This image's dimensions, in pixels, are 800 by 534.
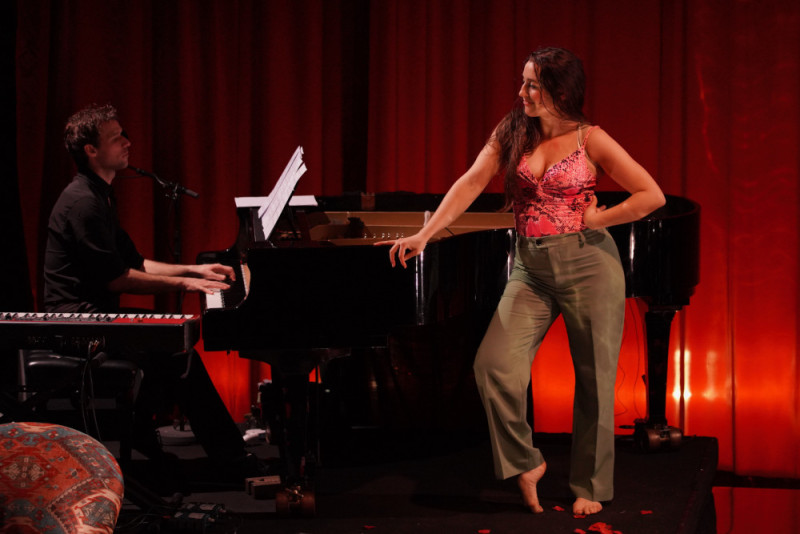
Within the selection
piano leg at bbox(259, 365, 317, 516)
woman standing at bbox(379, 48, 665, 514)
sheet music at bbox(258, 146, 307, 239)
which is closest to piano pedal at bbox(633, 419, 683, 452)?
woman standing at bbox(379, 48, 665, 514)

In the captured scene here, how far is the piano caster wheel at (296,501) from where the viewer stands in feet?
9.55

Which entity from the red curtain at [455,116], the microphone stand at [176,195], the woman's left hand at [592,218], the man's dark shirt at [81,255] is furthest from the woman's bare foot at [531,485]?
the microphone stand at [176,195]

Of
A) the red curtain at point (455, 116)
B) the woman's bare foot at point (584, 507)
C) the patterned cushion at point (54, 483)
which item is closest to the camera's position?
the patterned cushion at point (54, 483)

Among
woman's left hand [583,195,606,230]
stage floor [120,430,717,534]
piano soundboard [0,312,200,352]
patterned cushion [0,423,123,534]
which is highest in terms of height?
woman's left hand [583,195,606,230]

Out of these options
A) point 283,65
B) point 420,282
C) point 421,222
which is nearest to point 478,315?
point 421,222

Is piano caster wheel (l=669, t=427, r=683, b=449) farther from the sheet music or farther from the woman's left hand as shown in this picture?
the sheet music

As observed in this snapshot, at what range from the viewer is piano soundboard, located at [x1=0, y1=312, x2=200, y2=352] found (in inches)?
112

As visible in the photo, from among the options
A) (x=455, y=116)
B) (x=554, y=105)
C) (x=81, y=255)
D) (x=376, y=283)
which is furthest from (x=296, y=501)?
(x=455, y=116)

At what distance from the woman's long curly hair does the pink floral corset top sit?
0.04m

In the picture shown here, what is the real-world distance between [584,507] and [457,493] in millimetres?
527

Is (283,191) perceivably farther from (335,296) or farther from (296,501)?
(296,501)

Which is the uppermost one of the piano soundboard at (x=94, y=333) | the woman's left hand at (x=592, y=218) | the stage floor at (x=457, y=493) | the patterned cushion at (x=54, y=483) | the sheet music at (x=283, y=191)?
the sheet music at (x=283, y=191)

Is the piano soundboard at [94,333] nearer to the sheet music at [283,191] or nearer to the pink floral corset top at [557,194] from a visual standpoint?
the sheet music at [283,191]

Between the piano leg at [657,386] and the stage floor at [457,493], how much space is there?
59mm
